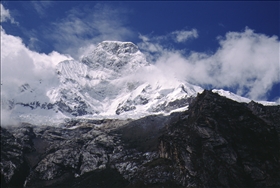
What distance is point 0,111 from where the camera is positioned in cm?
17525

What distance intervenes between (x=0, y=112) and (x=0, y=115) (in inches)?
96.1

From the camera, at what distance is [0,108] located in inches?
6870

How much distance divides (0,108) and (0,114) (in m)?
5.38

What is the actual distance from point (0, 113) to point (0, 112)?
1.74 m

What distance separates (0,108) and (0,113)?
472 cm

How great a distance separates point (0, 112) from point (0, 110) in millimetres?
2456

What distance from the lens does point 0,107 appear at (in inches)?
6924

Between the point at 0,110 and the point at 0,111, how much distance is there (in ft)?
3.24

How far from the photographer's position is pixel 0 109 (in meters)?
174

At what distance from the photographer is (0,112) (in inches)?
6949

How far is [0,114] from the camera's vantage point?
585 feet

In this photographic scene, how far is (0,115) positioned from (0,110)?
4.85 metres

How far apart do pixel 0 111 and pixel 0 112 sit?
148 centimetres

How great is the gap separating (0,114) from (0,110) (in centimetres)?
480
